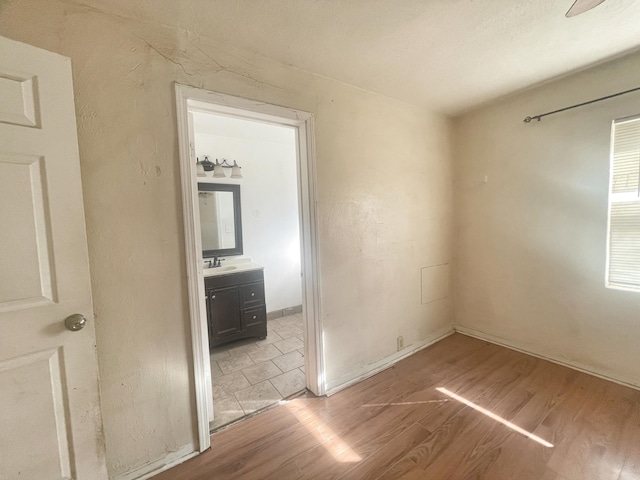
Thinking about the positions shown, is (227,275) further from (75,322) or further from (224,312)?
(75,322)

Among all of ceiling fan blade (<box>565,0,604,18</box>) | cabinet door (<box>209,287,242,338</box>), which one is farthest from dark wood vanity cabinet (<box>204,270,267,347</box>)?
ceiling fan blade (<box>565,0,604,18</box>)

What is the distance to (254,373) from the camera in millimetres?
2381

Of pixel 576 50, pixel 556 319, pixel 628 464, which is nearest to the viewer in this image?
pixel 628 464

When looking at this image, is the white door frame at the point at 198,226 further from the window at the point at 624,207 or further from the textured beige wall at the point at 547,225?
the window at the point at 624,207

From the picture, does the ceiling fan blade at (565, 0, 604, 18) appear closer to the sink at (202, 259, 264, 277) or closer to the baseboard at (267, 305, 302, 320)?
the sink at (202, 259, 264, 277)

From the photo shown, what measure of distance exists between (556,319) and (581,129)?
65.2 inches

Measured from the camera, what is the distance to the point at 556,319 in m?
2.34

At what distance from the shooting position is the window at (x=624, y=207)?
192 centimetres

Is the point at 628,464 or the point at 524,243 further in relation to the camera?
the point at 524,243

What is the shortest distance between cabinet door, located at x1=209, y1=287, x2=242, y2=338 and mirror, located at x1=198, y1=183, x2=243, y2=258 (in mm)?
657

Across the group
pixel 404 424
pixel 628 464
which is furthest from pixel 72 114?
pixel 628 464

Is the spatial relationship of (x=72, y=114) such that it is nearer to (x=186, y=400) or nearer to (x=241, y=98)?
(x=241, y=98)

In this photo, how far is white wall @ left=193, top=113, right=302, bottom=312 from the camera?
10.9 ft

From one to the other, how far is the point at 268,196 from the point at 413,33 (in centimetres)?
267
